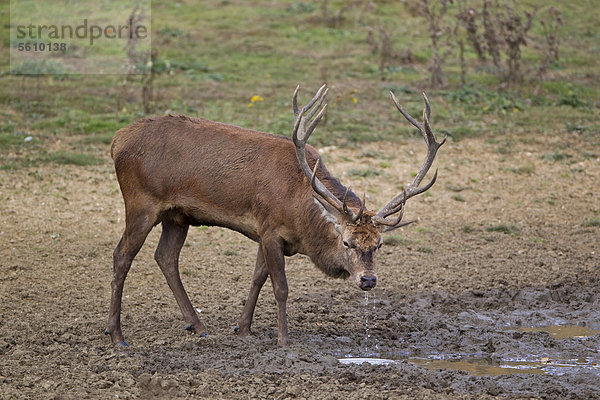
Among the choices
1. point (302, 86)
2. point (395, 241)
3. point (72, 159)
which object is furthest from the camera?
point (302, 86)

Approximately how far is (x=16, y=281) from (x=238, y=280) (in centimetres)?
217

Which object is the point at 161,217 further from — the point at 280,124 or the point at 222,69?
the point at 222,69

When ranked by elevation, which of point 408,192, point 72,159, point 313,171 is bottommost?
point 72,159

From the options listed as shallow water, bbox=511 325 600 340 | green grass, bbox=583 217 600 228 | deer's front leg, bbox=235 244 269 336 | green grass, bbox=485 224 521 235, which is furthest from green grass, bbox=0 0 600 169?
deer's front leg, bbox=235 244 269 336

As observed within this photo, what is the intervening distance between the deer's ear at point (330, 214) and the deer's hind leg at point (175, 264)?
1421mm

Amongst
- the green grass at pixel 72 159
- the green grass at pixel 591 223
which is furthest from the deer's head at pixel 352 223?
the green grass at pixel 72 159

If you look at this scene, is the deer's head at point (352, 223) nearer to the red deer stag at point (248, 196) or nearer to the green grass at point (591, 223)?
→ the red deer stag at point (248, 196)

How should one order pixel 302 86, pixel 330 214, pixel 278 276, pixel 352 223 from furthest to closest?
pixel 302 86 → pixel 278 276 → pixel 330 214 → pixel 352 223

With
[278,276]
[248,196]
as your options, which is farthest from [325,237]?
[248,196]

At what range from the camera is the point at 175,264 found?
743 cm

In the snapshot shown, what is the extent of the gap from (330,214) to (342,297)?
68.8 inches

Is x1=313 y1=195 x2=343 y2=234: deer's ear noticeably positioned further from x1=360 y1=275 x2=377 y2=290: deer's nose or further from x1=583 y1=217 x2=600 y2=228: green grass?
x1=583 y1=217 x2=600 y2=228: green grass

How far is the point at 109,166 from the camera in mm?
11656

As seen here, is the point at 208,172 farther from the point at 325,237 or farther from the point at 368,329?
the point at 368,329
